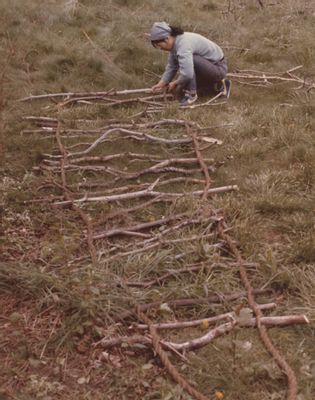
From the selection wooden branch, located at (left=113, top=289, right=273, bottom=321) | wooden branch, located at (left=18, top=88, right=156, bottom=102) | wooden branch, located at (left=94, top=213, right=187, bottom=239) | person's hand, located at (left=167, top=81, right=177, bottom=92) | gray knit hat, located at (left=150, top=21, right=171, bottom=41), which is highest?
gray knit hat, located at (left=150, top=21, right=171, bottom=41)

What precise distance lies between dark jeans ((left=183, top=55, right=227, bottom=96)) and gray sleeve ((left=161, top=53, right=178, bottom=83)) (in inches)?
9.6

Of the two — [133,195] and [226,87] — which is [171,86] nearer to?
[226,87]

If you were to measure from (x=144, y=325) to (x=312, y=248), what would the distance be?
49.5 inches

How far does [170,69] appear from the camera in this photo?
6.08m

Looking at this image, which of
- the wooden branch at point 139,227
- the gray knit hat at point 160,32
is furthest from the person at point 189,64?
the wooden branch at point 139,227

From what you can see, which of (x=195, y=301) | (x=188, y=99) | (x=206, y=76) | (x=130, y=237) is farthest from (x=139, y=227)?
(x=206, y=76)

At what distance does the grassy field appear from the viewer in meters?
2.63

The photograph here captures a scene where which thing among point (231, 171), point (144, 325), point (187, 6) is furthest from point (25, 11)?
point (144, 325)

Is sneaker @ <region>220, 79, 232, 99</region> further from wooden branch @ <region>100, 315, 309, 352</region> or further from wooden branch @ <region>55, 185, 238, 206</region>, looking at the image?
wooden branch @ <region>100, 315, 309, 352</region>

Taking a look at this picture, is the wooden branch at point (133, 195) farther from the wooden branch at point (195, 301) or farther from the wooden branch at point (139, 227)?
the wooden branch at point (195, 301)

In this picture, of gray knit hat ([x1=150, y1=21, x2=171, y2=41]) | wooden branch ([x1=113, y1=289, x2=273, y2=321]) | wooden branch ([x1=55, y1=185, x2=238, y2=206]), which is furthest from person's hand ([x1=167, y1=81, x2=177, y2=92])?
wooden branch ([x1=113, y1=289, x2=273, y2=321])

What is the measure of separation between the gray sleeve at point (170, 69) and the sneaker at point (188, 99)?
32 cm

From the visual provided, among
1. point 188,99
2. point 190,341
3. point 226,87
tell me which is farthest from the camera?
point 226,87

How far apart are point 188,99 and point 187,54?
478 millimetres
